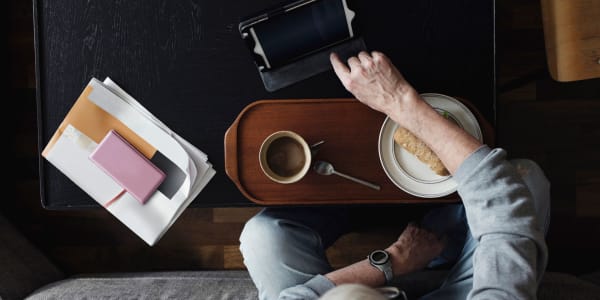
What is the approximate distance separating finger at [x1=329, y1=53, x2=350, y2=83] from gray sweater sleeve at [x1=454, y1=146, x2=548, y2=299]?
0.29 meters

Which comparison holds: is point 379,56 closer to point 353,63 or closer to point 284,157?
point 353,63

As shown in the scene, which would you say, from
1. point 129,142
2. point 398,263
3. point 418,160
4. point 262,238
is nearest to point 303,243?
point 262,238

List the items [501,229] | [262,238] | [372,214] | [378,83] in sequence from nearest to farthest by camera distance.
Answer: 1. [501,229]
2. [378,83]
3. [262,238]
4. [372,214]

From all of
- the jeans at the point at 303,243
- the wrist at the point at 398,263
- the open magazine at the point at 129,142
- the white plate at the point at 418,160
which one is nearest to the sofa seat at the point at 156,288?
the jeans at the point at 303,243

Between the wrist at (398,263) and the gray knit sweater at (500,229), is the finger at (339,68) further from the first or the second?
the wrist at (398,263)

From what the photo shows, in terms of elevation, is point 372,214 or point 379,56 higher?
point 379,56

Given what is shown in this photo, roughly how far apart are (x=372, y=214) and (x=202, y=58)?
76 cm

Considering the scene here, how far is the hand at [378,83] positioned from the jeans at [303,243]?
355 mm

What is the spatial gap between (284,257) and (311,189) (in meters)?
0.20

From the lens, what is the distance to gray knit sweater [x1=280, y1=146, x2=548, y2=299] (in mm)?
858

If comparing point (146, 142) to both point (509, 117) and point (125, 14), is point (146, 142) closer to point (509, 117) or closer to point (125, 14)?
point (125, 14)

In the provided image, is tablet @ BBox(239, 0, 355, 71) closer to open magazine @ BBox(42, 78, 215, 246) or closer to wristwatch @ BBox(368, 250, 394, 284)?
open magazine @ BBox(42, 78, 215, 246)

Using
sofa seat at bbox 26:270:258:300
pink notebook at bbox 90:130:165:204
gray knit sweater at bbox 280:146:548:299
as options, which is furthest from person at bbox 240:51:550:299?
pink notebook at bbox 90:130:165:204

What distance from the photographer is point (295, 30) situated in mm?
990
